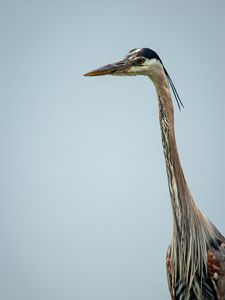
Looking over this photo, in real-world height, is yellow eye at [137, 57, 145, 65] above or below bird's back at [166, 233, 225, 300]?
above

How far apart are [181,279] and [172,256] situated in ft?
0.27

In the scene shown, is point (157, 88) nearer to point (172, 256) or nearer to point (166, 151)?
point (166, 151)

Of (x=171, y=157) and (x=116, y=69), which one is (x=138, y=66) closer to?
(x=116, y=69)

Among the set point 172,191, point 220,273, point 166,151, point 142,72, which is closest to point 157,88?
point 142,72

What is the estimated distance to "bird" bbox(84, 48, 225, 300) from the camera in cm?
Result: 156

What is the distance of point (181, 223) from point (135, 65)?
53 centimetres

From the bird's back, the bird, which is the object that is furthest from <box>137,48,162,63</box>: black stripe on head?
the bird's back

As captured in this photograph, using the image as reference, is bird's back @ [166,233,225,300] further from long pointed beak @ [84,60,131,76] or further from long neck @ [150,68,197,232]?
long pointed beak @ [84,60,131,76]

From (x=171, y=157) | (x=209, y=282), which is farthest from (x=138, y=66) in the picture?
(x=209, y=282)

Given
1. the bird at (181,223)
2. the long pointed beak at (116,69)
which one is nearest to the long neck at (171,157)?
the bird at (181,223)

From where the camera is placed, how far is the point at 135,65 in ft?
5.24

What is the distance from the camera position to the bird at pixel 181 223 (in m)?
1.56

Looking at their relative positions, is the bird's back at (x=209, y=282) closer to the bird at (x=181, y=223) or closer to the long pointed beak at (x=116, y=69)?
the bird at (x=181, y=223)

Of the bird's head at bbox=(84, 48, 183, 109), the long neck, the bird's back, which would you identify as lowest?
the bird's back
